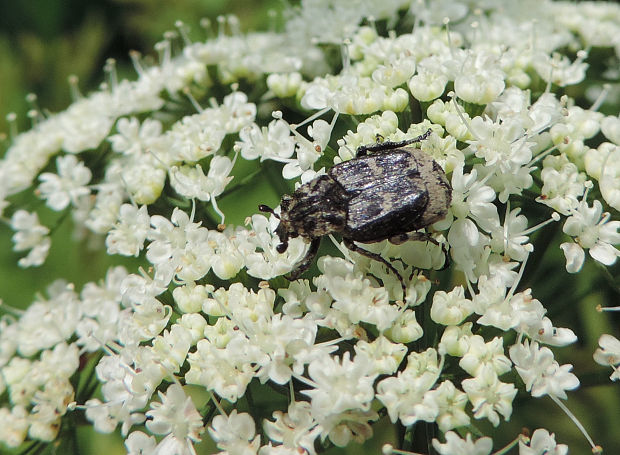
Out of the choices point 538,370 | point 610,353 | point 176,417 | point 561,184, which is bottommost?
point 610,353

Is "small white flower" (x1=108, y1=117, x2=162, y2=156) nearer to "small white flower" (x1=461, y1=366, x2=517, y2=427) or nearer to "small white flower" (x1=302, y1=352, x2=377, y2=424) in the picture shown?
"small white flower" (x1=302, y1=352, x2=377, y2=424)

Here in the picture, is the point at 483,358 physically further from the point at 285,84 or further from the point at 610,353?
the point at 285,84

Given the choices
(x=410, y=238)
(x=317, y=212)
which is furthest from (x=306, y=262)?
(x=410, y=238)

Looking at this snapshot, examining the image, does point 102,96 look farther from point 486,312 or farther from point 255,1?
point 486,312

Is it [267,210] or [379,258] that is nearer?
[379,258]

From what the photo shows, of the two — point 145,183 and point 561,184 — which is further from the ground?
point 145,183

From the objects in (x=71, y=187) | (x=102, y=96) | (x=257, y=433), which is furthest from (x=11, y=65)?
(x=257, y=433)

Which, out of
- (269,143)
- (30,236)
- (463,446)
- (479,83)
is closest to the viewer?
(463,446)
